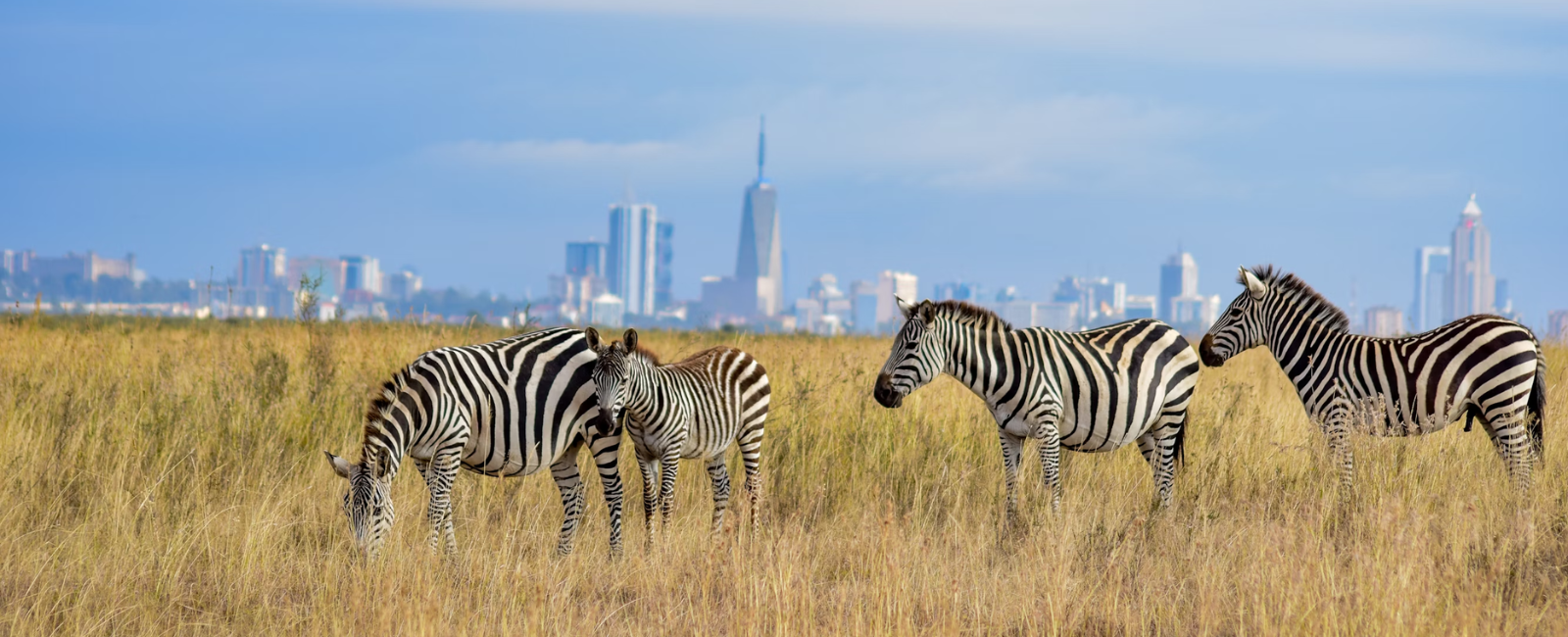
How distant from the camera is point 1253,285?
8.41 m

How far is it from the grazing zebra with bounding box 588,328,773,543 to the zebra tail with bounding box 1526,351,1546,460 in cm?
546

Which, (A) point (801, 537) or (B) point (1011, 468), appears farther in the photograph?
(B) point (1011, 468)

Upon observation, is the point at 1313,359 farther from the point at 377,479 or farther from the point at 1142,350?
the point at 377,479

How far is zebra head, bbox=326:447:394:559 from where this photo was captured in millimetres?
6016

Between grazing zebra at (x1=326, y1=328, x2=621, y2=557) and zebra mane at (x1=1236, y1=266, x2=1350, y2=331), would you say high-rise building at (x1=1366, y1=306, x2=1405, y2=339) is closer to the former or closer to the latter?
zebra mane at (x1=1236, y1=266, x2=1350, y2=331)

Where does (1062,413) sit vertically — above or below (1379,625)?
above

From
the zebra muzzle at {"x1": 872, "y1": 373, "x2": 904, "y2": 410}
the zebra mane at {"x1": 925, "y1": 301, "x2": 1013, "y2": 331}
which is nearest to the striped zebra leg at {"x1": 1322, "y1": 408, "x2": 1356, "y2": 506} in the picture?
the zebra mane at {"x1": 925, "y1": 301, "x2": 1013, "y2": 331}

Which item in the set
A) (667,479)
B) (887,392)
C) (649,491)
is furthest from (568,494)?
(887,392)

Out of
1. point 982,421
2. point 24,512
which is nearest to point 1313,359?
point 982,421

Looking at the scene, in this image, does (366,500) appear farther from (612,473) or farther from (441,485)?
(612,473)

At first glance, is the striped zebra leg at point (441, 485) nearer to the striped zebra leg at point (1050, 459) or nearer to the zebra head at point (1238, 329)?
the striped zebra leg at point (1050, 459)

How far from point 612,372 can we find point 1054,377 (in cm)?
302

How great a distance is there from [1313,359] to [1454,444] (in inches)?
92.6

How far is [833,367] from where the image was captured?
1330 cm
